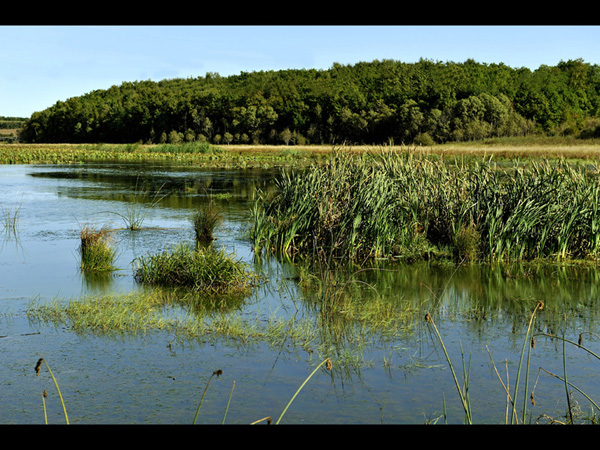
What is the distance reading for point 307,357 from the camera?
5.59m

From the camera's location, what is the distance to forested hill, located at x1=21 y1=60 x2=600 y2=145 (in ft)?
206

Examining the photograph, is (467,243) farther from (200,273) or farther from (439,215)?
(200,273)

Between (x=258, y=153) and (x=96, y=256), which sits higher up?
(x=258, y=153)

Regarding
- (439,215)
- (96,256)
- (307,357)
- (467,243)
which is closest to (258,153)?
(439,215)

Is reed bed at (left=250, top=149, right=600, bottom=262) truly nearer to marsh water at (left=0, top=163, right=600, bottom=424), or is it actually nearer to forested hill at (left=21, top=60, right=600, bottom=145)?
marsh water at (left=0, top=163, right=600, bottom=424)

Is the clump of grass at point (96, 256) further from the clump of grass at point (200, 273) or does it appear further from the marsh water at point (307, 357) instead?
the clump of grass at point (200, 273)

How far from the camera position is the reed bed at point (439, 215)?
972 centimetres

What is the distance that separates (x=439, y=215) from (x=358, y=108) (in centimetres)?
6541

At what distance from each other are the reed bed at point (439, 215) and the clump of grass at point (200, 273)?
5.66 ft

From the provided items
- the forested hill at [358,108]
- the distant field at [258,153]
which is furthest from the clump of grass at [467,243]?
the forested hill at [358,108]

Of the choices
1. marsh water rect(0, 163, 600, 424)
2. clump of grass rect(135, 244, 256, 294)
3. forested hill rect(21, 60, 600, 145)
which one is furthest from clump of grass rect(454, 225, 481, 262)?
forested hill rect(21, 60, 600, 145)

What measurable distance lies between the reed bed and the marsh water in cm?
52

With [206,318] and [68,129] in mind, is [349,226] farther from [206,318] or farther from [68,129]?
[68,129]

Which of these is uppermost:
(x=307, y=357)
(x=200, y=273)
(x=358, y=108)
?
(x=358, y=108)
